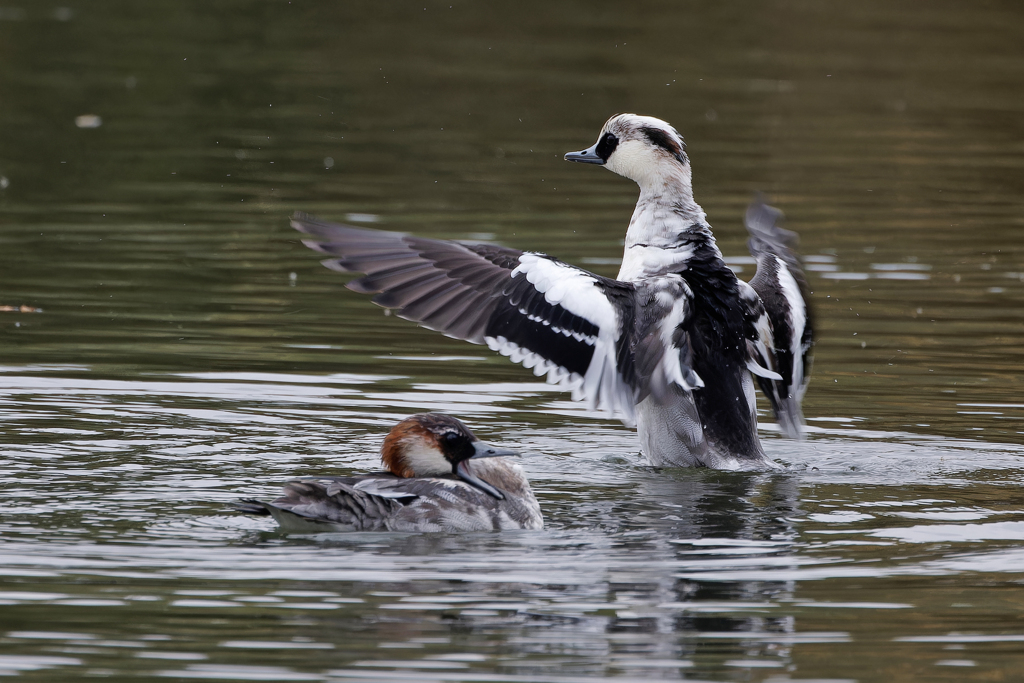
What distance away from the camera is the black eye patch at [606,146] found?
34.1 feet

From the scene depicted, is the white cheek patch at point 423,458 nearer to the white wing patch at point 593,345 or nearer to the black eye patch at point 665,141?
the white wing patch at point 593,345

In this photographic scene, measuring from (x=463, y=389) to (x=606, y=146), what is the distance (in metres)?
1.79

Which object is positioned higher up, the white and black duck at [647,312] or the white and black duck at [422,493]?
the white and black duck at [647,312]

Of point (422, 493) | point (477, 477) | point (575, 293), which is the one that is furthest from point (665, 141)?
point (422, 493)

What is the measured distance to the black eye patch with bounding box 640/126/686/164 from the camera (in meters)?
9.98

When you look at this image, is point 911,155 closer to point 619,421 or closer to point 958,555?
point 619,421

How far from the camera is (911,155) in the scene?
69.2 ft

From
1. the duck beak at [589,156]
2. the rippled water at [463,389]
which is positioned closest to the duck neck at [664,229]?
the duck beak at [589,156]

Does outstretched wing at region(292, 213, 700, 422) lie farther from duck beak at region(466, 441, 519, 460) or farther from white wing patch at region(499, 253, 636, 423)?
duck beak at region(466, 441, 519, 460)

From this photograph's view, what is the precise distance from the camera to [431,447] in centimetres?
792

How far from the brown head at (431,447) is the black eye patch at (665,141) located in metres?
2.77

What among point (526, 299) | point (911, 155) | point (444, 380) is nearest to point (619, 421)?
point (444, 380)

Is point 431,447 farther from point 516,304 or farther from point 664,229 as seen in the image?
point 664,229

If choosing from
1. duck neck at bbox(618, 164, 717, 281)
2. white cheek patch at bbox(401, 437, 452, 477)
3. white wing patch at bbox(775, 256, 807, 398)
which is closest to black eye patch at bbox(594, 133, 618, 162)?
duck neck at bbox(618, 164, 717, 281)
